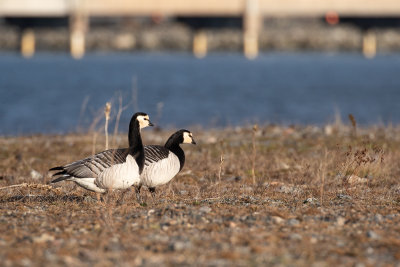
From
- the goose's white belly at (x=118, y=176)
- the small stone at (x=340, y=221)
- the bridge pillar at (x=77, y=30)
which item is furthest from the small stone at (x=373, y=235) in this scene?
the bridge pillar at (x=77, y=30)

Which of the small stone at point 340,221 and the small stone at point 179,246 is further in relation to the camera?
the small stone at point 340,221

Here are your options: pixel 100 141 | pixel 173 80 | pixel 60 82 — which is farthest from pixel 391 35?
pixel 100 141

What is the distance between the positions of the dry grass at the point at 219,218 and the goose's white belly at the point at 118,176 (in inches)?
11.6

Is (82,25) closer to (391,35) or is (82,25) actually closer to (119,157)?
(391,35)

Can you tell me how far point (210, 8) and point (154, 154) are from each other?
86.7 metres

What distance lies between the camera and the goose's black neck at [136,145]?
37.6 feet

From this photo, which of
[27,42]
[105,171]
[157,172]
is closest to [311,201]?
[157,172]

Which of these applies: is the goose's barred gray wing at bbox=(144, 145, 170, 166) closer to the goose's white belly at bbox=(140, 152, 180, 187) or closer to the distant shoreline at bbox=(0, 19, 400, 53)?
the goose's white belly at bbox=(140, 152, 180, 187)

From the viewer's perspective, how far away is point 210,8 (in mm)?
97000

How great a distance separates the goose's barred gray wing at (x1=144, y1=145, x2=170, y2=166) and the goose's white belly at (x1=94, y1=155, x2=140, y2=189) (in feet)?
2.14

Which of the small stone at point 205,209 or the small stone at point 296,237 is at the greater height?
the small stone at point 205,209

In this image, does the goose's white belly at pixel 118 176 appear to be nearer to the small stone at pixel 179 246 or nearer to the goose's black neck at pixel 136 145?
the goose's black neck at pixel 136 145

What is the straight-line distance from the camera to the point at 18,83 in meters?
70.6

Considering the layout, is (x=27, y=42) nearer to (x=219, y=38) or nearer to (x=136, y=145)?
(x=219, y=38)
